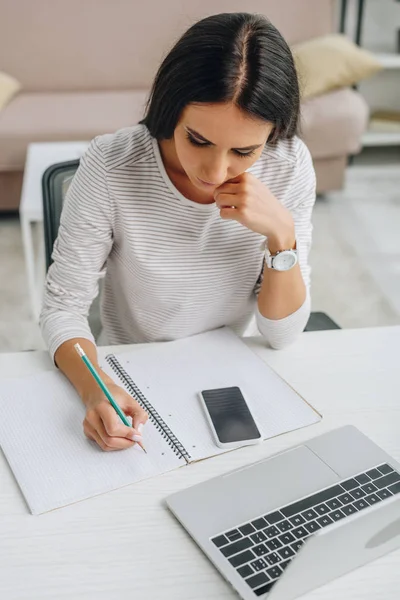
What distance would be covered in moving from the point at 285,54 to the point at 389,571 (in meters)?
0.64

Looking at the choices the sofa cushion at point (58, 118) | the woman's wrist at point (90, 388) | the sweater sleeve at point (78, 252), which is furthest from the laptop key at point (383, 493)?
the sofa cushion at point (58, 118)

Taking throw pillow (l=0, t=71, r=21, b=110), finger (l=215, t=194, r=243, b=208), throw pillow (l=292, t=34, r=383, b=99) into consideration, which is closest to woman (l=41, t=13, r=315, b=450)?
finger (l=215, t=194, r=243, b=208)

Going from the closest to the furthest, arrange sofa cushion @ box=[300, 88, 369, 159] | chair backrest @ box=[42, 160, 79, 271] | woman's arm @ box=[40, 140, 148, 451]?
woman's arm @ box=[40, 140, 148, 451] → chair backrest @ box=[42, 160, 79, 271] → sofa cushion @ box=[300, 88, 369, 159]

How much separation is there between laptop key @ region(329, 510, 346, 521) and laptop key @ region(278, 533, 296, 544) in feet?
0.19

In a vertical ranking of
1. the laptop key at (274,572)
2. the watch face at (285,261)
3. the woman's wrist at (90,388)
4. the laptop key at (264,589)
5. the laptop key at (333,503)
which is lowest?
the laptop key at (333,503)

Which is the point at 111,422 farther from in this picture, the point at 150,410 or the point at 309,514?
the point at 309,514

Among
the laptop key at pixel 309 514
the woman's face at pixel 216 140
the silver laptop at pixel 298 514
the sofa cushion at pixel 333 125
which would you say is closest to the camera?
the silver laptop at pixel 298 514

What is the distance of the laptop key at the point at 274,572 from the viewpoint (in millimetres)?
713

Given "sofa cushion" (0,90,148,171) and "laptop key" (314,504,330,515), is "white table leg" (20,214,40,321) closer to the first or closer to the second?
"sofa cushion" (0,90,148,171)

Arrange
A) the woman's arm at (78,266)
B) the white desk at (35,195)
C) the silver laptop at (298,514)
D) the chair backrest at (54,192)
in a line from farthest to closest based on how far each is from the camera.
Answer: the white desk at (35,195) < the chair backrest at (54,192) < the woman's arm at (78,266) < the silver laptop at (298,514)

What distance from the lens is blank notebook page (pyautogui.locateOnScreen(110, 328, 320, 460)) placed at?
3.03 feet

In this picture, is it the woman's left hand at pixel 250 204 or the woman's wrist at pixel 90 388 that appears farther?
the woman's left hand at pixel 250 204

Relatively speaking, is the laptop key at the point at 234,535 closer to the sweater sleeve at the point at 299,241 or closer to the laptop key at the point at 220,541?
the laptop key at the point at 220,541

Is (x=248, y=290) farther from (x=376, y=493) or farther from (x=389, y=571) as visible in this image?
(x=389, y=571)
